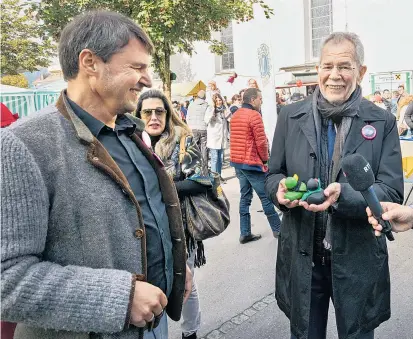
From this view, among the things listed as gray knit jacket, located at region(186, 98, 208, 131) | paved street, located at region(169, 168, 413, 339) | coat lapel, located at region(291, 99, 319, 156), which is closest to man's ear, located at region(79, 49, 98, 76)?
coat lapel, located at region(291, 99, 319, 156)

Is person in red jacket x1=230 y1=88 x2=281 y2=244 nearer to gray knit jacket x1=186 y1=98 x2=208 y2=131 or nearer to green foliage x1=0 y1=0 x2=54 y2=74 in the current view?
gray knit jacket x1=186 y1=98 x2=208 y2=131

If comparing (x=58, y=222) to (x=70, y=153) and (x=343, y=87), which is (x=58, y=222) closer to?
(x=70, y=153)

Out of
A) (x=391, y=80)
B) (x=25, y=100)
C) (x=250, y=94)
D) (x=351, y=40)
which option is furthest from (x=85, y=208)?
(x=391, y=80)

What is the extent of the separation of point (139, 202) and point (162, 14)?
8549 millimetres

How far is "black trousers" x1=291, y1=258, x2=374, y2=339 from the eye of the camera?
2166 millimetres

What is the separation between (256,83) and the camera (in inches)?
304

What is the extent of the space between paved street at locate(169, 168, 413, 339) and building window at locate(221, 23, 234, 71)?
19.5 meters

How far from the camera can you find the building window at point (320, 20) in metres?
19.9

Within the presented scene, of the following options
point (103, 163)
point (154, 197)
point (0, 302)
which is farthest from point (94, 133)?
point (0, 302)

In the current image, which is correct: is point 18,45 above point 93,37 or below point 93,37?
above

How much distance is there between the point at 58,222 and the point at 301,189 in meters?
1.05

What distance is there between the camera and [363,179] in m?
1.50

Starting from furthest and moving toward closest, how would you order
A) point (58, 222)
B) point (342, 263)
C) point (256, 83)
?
point (256, 83), point (342, 263), point (58, 222)

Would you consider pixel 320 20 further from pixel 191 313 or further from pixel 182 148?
pixel 191 313
